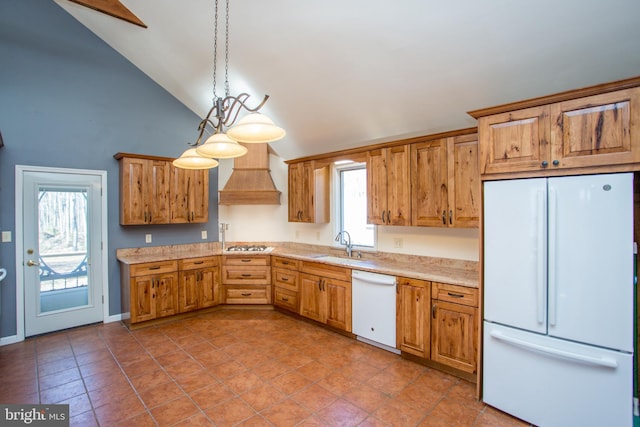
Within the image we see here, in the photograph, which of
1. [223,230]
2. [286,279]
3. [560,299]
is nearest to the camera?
[560,299]

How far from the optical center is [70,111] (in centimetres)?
378

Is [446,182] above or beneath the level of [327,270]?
above

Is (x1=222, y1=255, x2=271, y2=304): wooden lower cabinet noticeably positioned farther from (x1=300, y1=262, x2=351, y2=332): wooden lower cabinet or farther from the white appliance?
the white appliance

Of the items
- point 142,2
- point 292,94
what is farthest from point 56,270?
point 292,94

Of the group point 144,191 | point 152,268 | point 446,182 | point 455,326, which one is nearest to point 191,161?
point 144,191

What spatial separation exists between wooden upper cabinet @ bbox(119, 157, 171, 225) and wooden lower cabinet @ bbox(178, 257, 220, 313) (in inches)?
28.6

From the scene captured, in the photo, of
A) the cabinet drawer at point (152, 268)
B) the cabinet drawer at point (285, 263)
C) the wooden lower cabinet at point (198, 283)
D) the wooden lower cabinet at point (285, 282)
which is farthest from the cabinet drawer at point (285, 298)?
the cabinet drawer at point (152, 268)

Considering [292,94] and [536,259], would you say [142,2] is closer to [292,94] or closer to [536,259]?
[292,94]

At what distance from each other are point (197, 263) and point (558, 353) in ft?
13.0

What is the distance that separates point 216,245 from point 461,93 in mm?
4065

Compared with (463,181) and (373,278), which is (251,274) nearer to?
(373,278)

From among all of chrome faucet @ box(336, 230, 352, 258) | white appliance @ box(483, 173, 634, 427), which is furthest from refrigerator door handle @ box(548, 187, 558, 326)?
chrome faucet @ box(336, 230, 352, 258)

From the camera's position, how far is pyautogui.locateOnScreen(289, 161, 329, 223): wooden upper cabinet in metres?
4.29

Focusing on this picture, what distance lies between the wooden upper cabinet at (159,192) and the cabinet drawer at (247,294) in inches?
45.0
